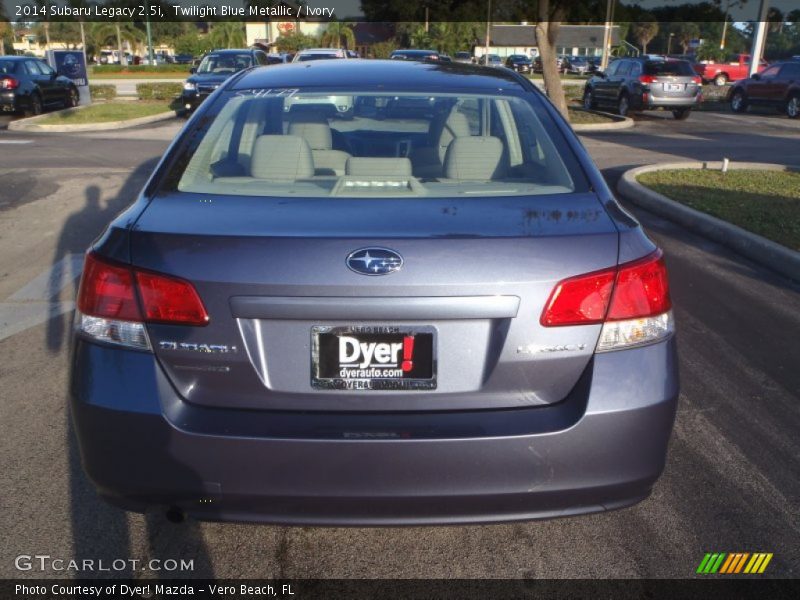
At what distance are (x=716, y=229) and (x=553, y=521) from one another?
548 cm

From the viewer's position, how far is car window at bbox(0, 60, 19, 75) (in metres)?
21.0

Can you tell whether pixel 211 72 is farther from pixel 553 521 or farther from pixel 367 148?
pixel 553 521

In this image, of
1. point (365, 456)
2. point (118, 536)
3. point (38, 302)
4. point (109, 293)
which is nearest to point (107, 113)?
point (38, 302)

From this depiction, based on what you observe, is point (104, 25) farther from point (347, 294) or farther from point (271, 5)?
point (347, 294)

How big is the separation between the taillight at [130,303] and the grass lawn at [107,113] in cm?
1822

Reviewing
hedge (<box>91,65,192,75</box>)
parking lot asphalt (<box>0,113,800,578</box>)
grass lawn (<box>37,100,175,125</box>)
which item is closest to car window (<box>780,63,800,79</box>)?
grass lawn (<box>37,100,175,125</box>)

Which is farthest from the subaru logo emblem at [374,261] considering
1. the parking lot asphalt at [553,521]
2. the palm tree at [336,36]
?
the palm tree at [336,36]

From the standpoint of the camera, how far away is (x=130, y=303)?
2.37m

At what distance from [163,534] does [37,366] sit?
2.08 meters

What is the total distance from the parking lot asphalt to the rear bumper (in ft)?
1.78

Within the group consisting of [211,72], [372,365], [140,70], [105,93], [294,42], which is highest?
[372,365]

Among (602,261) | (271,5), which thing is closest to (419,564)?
(602,261)

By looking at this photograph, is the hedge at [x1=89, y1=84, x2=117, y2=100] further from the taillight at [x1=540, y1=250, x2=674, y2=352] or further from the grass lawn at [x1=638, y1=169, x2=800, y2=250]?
the taillight at [x1=540, y1=250, x2=674, y2=352]

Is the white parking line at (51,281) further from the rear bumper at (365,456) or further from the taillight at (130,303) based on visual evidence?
the rear bumper at (365,456)
